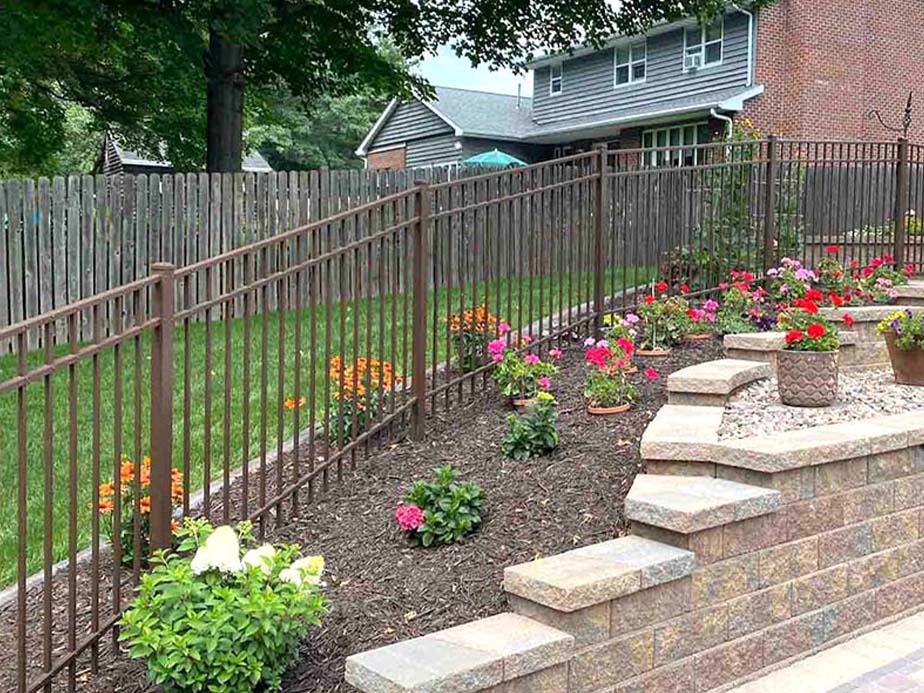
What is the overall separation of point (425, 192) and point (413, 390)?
1.01m

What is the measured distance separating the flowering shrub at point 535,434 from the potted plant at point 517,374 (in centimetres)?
65

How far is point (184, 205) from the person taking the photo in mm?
9453

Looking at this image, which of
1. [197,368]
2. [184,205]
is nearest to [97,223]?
[184,205]

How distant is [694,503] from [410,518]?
107cm

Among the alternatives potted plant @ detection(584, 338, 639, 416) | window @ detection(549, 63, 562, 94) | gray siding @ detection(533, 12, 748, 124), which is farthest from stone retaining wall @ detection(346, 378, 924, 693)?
window @ detection(549, 63, 562, 94)

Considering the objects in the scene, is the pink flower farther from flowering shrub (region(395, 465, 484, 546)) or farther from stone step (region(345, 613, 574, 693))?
stone step (region(345, 613, 574, 693))

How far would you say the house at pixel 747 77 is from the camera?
65.4ft

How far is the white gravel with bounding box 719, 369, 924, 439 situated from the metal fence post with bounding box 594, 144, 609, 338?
1216 millimetres

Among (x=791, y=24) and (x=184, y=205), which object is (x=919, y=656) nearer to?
(x=184, y=205)

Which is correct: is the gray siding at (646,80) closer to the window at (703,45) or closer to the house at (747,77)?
the house at (747,77)

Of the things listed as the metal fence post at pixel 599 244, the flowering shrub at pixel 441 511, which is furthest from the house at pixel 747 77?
the flowering shrub at pixel 441 511

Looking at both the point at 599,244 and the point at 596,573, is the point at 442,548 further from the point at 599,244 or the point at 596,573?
the point at 599,244

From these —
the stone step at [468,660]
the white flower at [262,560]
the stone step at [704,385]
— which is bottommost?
the stone step at [468,660]

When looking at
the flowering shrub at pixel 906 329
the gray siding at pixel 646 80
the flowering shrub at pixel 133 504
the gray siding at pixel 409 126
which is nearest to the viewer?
the flowering shrub at pixel 133 504
